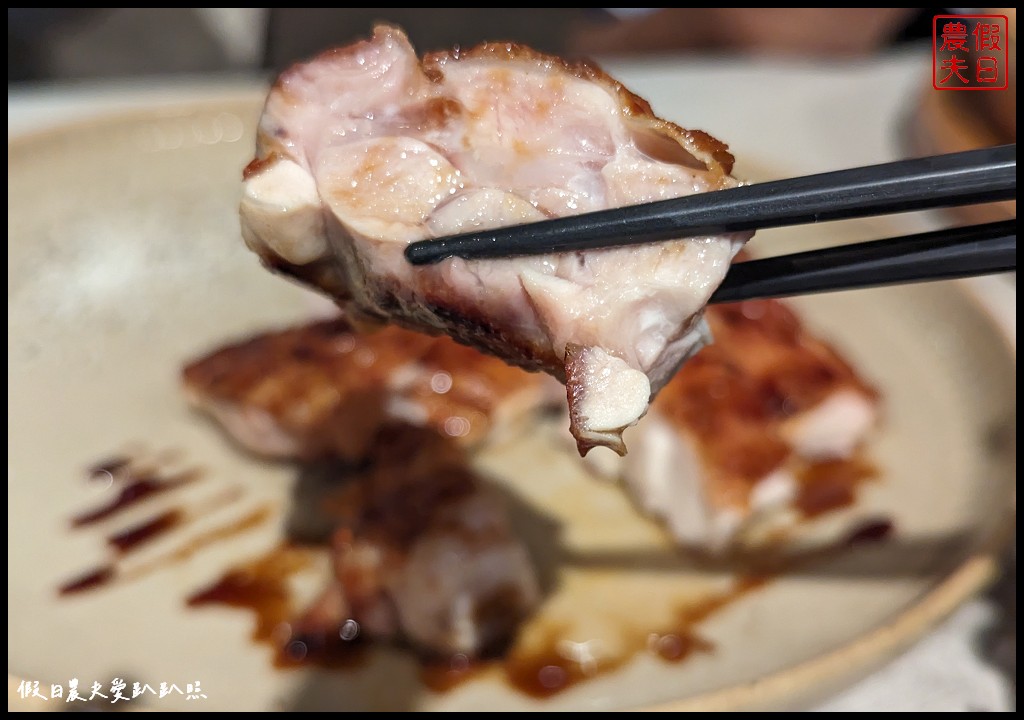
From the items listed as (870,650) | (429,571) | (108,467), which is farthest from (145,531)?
(870,650)

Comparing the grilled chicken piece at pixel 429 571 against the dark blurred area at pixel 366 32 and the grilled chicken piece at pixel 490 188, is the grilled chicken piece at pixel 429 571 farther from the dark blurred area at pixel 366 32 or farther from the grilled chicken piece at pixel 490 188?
the dark blurred area at pixel 366 32

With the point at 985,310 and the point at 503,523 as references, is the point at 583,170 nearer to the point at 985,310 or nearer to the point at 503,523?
the point at 503,523

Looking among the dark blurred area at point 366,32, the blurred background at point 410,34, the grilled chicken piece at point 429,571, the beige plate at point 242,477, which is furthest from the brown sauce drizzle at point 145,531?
the dark blurred area at point 366,32

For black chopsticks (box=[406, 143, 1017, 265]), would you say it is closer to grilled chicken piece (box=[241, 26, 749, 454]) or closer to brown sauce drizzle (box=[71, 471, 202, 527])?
grilled chicken piece (box=[241, 26, 749, 454])

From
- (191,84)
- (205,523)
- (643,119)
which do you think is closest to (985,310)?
(643,119)

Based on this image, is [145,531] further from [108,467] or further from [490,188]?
[490,188]

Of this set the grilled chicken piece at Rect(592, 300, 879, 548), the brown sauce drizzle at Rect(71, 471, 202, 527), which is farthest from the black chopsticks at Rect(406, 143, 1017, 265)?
the brown sauce drizzle at Rect(71, 471, 202, 527)
